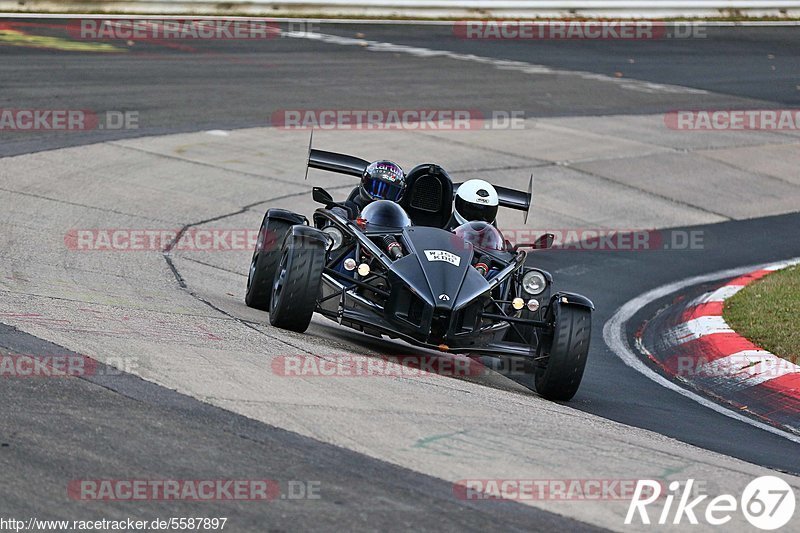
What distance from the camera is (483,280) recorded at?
8.18 meters

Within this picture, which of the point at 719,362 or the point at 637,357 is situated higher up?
the point at 719,362

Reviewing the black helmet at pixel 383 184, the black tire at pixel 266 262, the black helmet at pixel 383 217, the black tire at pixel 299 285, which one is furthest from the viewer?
the black helmet at pixel 383 184

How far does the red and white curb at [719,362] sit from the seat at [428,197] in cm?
201

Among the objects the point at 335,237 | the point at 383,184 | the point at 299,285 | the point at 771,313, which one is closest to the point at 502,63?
the point at 771,313

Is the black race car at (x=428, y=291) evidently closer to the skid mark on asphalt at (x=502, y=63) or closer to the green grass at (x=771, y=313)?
the green grass at (x=771, y=313)

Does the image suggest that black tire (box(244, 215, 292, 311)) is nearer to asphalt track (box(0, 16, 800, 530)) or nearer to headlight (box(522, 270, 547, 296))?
headlight (box(522, 270, 547, 296))

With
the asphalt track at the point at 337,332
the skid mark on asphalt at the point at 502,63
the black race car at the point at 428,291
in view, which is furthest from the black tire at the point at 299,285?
the skid mark on asphalt at the point at 502,63

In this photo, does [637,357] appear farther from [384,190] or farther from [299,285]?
[299,285]

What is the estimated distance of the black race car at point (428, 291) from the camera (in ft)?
25.8

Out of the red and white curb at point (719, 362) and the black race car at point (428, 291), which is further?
the red and white curb at point (719, 362)

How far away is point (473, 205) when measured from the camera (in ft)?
31.2

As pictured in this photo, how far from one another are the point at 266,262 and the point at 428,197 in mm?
1395

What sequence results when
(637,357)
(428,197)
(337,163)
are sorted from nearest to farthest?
(428,197) → (637,357) → (337,163)

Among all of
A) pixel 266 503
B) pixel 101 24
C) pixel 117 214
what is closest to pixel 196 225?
pixel 117 214
